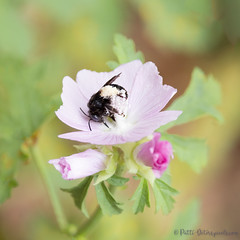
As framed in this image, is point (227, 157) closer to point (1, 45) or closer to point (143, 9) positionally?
point (143, 9)

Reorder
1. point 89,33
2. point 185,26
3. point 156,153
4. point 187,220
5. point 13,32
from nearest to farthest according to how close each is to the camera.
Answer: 1. point 156,153
2. point 187,220
3. point 13,32
4. point 89,33
5. point 185,26

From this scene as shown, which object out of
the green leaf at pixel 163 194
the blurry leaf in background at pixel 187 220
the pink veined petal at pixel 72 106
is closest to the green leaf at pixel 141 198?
the green leaf at pixel 163 194

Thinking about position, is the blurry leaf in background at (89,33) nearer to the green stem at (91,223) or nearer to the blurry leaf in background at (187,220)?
the blurry leaf in background at (187,220)

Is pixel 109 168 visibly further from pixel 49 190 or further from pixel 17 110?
pixel 17 110

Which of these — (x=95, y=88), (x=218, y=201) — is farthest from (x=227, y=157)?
(x=95, y=88)

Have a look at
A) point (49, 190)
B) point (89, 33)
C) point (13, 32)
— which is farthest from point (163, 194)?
point (89, 33)

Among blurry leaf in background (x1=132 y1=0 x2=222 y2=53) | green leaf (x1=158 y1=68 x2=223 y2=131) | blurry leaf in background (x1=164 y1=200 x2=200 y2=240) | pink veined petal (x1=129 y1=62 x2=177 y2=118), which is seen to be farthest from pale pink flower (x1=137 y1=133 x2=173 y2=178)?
blurry leaf in background (x1=132 y1=0 x2=222 y2=53)
